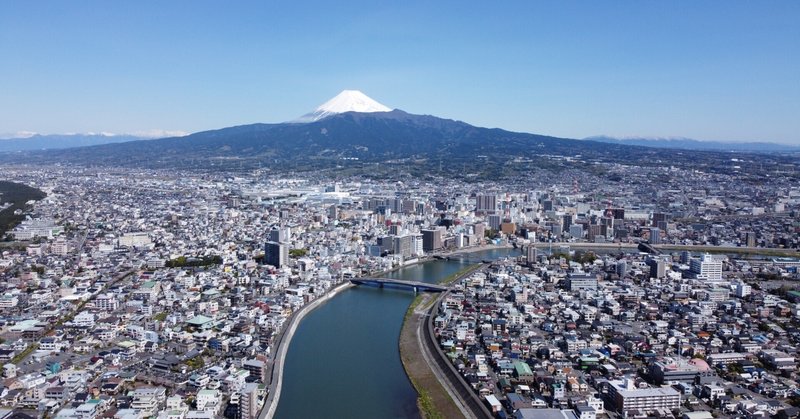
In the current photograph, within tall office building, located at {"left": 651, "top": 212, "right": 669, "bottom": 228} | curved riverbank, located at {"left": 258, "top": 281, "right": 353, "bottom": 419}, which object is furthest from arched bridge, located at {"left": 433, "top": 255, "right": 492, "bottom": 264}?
tall office building, located at {"left": 651, "top": 212, "right": 669, "bottom": 228}

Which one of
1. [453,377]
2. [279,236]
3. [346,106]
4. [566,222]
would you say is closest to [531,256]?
[566,222]

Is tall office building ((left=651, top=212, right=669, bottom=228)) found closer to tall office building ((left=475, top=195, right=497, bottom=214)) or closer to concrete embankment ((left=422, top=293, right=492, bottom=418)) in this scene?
tall office building ((left=475, top=195, right=497, bottom=214))

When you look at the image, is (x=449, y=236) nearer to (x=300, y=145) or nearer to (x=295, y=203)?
(x=295, y=203)

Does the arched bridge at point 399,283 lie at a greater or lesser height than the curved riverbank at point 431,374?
lesser

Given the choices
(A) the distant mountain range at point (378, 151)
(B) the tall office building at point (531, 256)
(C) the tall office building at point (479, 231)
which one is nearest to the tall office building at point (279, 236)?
(C) the tall office building at point (479, 231)

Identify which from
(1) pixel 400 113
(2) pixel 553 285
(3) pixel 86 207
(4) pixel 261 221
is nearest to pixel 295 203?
(4) pixel 261 221

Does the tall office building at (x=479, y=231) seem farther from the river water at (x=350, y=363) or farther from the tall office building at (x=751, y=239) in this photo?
the tall office building at (x=751, y=239)
